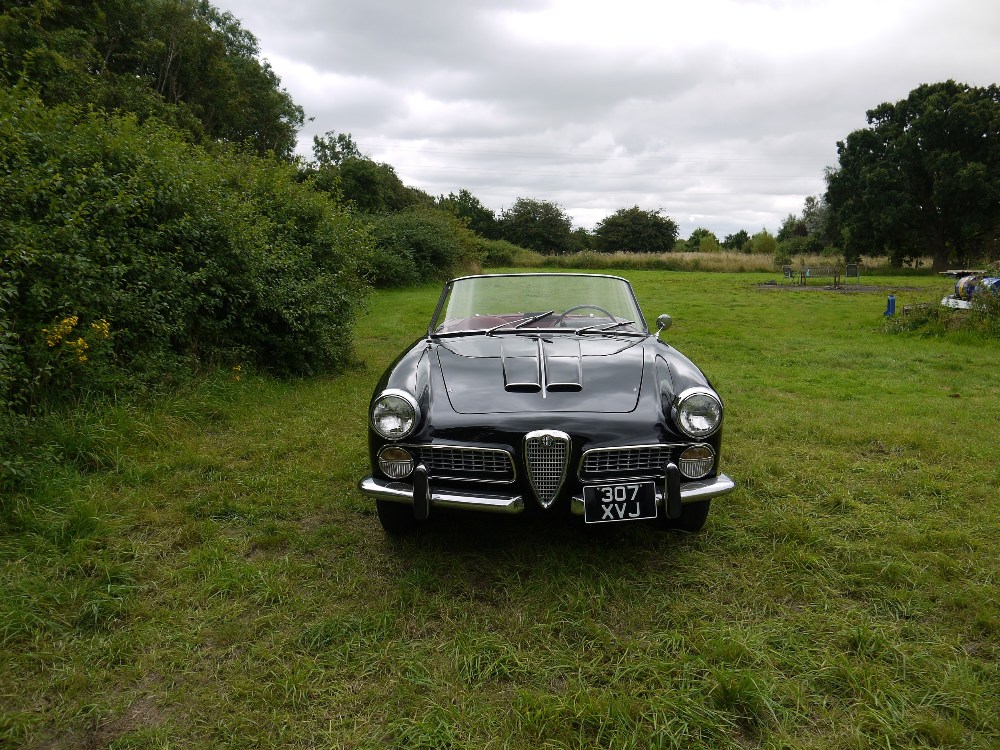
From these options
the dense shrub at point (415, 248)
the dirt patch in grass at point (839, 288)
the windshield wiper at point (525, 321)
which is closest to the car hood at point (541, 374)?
the windshield wiper at point (525, 321)

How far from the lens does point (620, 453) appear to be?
2.76 meters

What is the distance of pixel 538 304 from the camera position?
167 inches

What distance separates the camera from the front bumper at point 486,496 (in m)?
2.67

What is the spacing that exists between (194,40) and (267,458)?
30343mm

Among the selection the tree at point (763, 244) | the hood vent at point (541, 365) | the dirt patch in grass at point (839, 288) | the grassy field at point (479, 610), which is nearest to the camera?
the grassy field at point (479, 610)

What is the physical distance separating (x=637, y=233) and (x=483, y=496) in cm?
6879

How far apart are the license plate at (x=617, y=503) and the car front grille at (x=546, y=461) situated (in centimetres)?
15

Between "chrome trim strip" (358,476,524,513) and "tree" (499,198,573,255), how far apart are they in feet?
201

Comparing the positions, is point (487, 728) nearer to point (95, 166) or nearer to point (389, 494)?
point (389, 494)

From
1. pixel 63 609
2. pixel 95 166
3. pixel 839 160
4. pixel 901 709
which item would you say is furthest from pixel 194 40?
pixel 839 160

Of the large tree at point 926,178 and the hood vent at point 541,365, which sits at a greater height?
the large tree at point 926,178

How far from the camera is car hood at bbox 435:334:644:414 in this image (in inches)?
114

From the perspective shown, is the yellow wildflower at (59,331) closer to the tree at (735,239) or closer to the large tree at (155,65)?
the large tree at (155,65)

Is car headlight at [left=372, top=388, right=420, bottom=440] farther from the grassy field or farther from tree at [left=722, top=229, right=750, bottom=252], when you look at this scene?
tree at [left=722, top=229, right=750, bottom=252]
